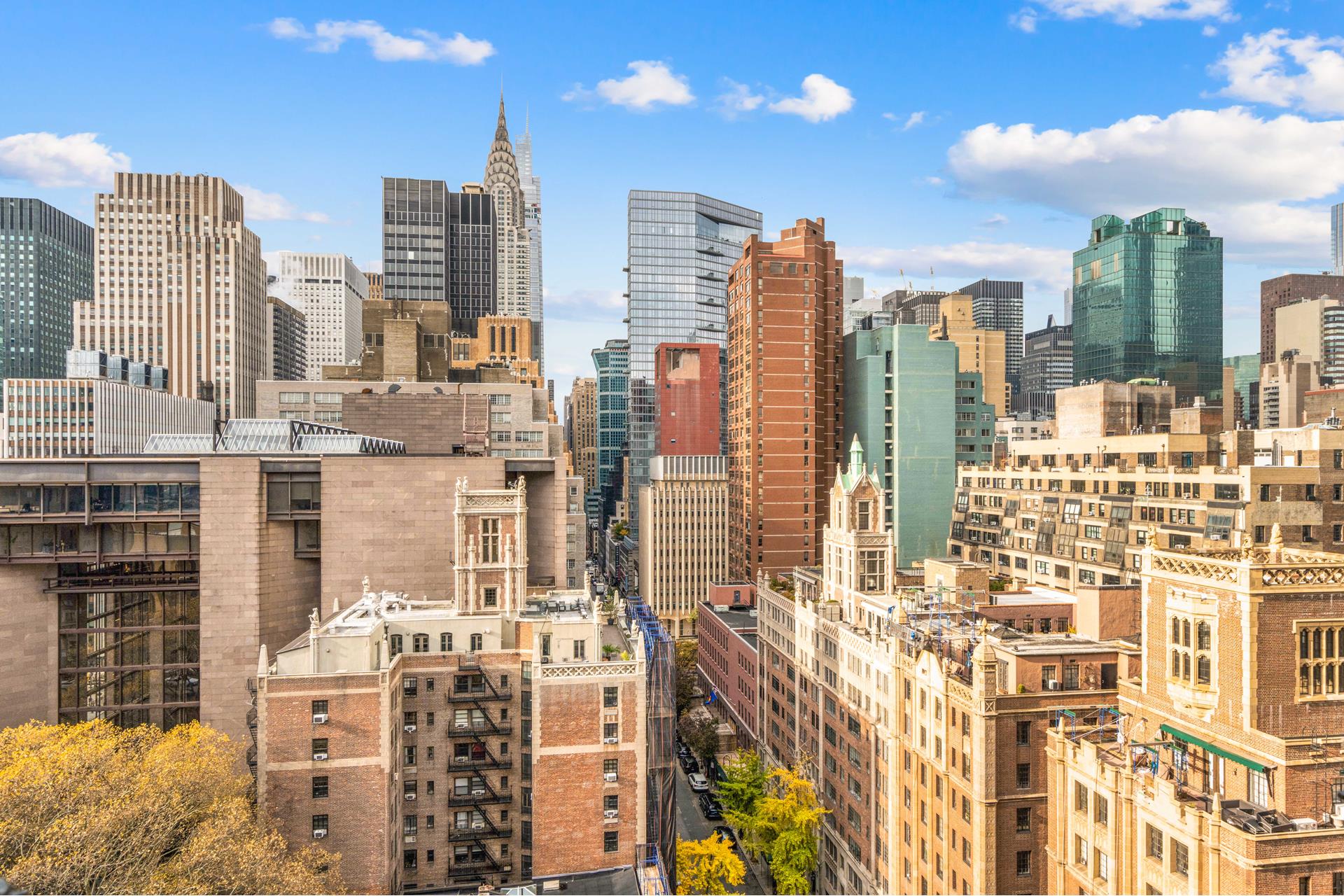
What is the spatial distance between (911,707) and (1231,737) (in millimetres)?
29356

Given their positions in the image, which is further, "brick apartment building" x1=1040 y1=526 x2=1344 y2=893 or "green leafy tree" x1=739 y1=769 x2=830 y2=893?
"green leafy tree" x1=739 y1=769 x2=830 y2=893

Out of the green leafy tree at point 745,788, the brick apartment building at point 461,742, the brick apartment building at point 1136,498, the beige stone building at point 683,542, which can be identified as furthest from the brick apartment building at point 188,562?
the beige stone building at point 683,542

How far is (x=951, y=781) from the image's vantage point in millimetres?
53281

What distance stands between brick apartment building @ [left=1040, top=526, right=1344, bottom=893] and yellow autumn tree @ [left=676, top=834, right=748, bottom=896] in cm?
3177

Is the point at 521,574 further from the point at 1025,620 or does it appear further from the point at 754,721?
the point at 754,721

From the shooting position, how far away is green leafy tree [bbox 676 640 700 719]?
124375 mm

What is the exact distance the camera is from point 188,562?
65.4 meters

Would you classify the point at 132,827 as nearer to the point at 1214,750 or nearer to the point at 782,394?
the point at 1214,750

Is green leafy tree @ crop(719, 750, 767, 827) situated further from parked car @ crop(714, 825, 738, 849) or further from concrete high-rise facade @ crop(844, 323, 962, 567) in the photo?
concrete high-rise facade @ crop(844, 323, 962, 567)

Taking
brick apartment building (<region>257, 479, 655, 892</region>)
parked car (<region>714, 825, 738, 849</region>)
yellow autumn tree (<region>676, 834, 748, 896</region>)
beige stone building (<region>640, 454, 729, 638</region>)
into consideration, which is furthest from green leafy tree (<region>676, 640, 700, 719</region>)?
brick apartment building (<region>257, 479, 655, 892</region>)

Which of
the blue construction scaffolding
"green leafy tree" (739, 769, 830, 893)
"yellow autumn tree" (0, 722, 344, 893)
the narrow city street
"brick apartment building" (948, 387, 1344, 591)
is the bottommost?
the narrow city street

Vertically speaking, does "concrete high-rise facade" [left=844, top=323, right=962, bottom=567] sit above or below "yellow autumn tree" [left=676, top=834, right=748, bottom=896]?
above

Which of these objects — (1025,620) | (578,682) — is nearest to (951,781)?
(1025,620)

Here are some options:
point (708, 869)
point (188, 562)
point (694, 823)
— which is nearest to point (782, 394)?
point (694, 823)
